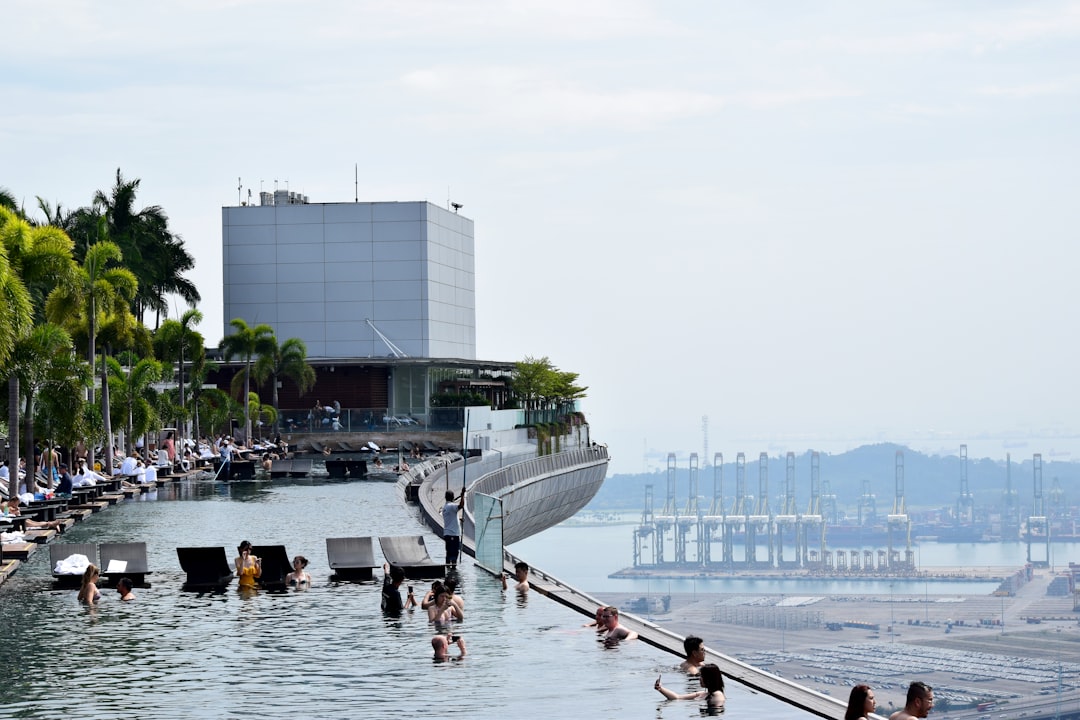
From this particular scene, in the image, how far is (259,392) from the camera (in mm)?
104250

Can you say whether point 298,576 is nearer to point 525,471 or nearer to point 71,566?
point 71,566

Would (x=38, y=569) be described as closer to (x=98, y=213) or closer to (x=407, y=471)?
(x=407, y=471)

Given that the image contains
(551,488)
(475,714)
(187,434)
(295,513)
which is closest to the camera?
(475,714)

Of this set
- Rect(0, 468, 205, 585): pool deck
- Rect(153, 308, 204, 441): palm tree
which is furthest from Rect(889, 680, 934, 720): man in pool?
Rect(153, 308, 204, 441): palm tree

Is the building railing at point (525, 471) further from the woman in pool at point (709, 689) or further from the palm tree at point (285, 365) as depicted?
the woman in pool at point (709, 689)

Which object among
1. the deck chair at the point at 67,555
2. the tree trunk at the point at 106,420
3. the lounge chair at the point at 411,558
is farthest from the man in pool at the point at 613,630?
the tree trunk at the point at 106,420

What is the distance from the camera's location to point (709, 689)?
16.2 m

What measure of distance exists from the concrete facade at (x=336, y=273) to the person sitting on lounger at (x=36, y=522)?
89.0 meters

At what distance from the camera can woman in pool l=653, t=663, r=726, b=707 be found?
16141 millimetres

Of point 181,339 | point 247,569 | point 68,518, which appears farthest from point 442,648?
point 181,339

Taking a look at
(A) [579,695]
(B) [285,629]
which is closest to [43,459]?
(B) [285,629]

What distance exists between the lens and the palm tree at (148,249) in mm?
92250

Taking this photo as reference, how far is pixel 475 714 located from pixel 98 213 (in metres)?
83.8

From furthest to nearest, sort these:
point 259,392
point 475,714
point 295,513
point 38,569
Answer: point 259,392 < point 295,513 < point 38,569 < point 475,714
